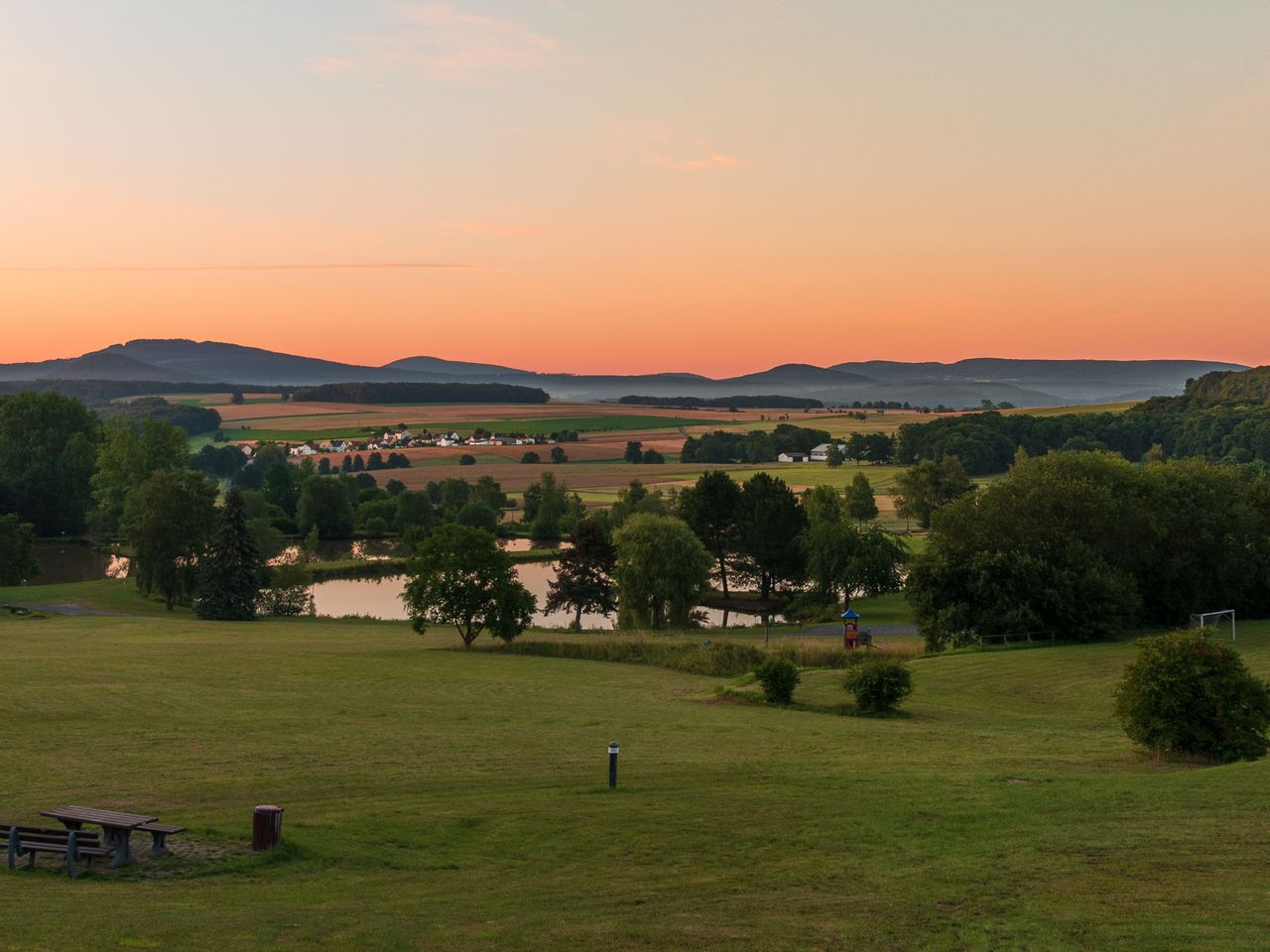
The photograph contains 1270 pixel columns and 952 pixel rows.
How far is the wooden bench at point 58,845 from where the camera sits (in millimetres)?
14141

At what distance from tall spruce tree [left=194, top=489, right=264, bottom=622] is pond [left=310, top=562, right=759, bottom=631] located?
25.0ft

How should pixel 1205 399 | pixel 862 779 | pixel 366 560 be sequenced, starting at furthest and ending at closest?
pixel 1205 399 < pixel 366 560 < pixel 862 779

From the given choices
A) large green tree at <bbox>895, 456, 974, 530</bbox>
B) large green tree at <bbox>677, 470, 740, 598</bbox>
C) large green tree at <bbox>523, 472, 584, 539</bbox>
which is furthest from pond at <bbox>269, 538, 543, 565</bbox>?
large green tree at <bbox>895, 456, 974, 530</bbox>

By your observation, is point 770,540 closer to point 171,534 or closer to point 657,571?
point 657,571

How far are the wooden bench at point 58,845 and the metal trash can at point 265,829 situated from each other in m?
1.74

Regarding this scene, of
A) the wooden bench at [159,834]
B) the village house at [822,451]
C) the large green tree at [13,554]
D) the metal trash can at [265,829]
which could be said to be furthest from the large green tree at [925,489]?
the wooden bench at [159,834]

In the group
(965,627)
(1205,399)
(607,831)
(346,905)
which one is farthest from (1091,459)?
(1205,399)

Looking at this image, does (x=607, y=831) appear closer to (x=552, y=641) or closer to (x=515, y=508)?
(x=552, y=641)

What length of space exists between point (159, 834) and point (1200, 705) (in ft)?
61.9

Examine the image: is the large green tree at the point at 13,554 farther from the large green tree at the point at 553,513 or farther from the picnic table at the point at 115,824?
the picnic table at the point at 115,824

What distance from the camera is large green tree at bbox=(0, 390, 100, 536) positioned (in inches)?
4210

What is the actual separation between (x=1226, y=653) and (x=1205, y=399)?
18896 centimetres

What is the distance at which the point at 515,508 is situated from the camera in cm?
12275

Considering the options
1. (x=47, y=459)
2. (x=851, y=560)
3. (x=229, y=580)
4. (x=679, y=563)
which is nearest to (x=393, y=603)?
(x=229, y=580)
